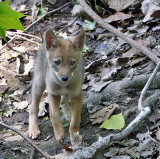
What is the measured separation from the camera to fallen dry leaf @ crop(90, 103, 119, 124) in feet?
18.2

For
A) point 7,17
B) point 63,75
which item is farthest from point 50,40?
point 7,17

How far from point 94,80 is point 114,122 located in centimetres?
177

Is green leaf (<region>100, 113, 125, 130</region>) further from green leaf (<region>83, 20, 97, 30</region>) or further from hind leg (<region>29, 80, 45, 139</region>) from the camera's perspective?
green leaf (<region>83, 20, 97, 30</region>)

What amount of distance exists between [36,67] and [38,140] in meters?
1.58

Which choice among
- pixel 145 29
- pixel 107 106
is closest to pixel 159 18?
pixel 145 29

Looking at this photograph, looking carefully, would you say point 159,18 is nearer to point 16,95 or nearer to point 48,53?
point 48,53

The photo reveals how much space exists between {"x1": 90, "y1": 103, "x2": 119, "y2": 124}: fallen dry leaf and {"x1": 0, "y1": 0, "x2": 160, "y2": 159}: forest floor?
25 mm

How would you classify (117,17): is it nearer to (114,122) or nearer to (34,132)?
(114,122)

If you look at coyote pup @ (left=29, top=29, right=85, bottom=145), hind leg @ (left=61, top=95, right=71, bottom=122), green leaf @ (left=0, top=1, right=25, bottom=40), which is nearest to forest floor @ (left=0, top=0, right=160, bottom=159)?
hind leg @ (left=61, top=95, right=71, bottom=122)

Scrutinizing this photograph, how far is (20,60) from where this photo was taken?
831 cm

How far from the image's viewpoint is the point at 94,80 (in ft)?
22.5


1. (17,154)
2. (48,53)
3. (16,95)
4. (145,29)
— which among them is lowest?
(16,95)

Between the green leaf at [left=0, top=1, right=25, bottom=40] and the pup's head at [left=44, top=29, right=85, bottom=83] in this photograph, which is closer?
the green leaf at [left=0, top=1, right=25, bottom=40]

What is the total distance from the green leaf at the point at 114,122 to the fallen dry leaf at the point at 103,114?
13 cm
